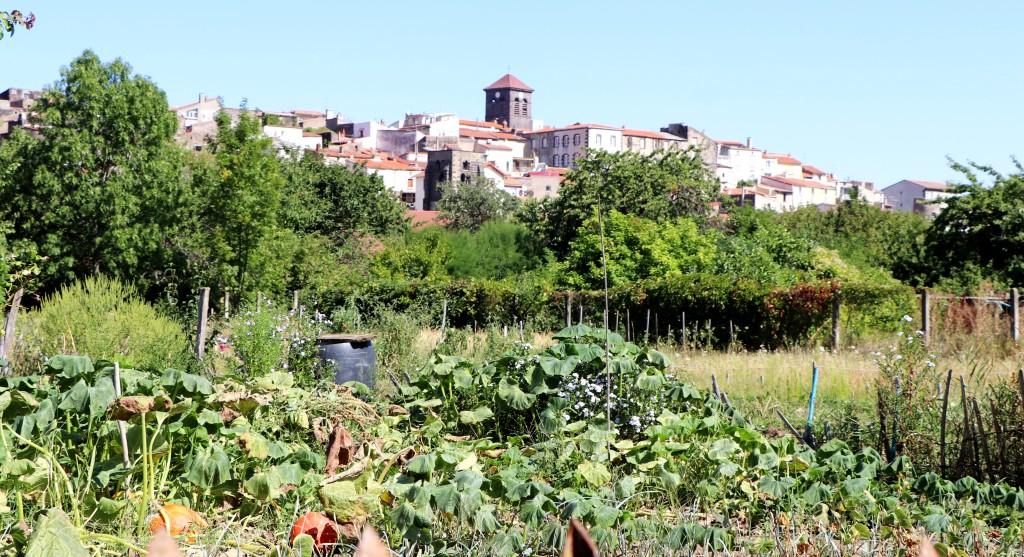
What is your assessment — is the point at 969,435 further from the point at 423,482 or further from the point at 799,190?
the point at 799,190

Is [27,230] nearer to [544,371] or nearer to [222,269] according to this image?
[222,269]

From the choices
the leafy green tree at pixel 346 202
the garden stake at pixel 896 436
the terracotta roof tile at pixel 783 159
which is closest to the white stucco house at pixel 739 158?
the terracotta roof tile at pixel 783 159

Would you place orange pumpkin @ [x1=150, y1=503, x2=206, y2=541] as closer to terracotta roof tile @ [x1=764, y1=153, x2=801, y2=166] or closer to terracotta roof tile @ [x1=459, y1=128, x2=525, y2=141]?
terracotta roof tile @ [x1=459, y1=128, x2=525, y2=141]

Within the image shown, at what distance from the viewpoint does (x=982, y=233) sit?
21.0 metres

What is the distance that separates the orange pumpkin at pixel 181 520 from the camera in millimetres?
4223

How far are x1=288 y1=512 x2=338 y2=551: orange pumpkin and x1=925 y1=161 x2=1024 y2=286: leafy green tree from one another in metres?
18.2

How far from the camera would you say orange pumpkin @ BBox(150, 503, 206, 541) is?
13.9ft

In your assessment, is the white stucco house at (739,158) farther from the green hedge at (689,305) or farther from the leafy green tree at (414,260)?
the green hedge at (689,305)

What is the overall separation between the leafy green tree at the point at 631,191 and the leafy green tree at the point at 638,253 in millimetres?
3245

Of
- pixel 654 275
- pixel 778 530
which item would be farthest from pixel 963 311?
pixel 778 530

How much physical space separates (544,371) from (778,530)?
2412 mm

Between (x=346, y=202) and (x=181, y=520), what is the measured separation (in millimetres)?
32939

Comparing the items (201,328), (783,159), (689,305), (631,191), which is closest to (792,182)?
(783,159)

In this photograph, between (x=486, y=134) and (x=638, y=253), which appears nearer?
(x=638, y=253)
